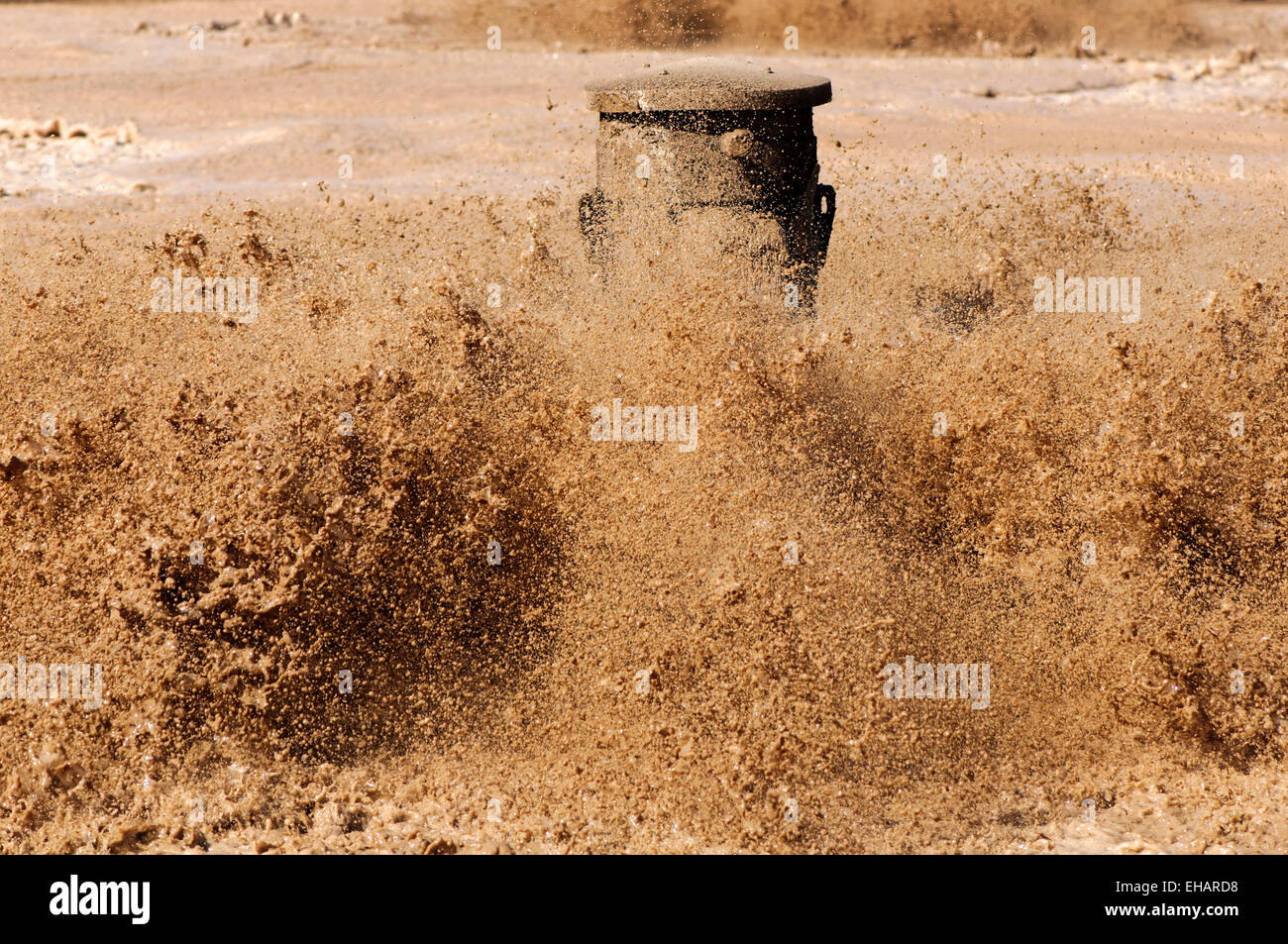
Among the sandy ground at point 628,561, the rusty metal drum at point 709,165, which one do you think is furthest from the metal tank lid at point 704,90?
the sandy ground at point 628,561

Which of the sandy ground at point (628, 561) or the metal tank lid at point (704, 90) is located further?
the metal tank lid at point (704, 90)

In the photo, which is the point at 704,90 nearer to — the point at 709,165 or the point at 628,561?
the point at 709,165

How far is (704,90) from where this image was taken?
14.8ft

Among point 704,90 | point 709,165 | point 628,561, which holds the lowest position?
point 628,561

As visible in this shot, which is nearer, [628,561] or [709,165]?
[628,561]

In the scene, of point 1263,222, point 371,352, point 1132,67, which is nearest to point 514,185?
point 371,352

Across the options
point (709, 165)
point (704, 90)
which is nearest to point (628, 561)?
point (709, 165)

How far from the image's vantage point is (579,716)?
132 inches

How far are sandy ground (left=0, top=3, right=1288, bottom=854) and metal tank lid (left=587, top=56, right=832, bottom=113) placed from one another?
66 cm

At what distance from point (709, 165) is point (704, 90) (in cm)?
29

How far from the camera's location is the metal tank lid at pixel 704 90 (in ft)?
14.7

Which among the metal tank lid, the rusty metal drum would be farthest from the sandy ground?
the metal tank lid

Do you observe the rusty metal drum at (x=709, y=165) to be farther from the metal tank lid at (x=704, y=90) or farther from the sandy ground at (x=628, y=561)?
the sandy ground at (x=628, y=561)

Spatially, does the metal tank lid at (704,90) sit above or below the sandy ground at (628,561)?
above
